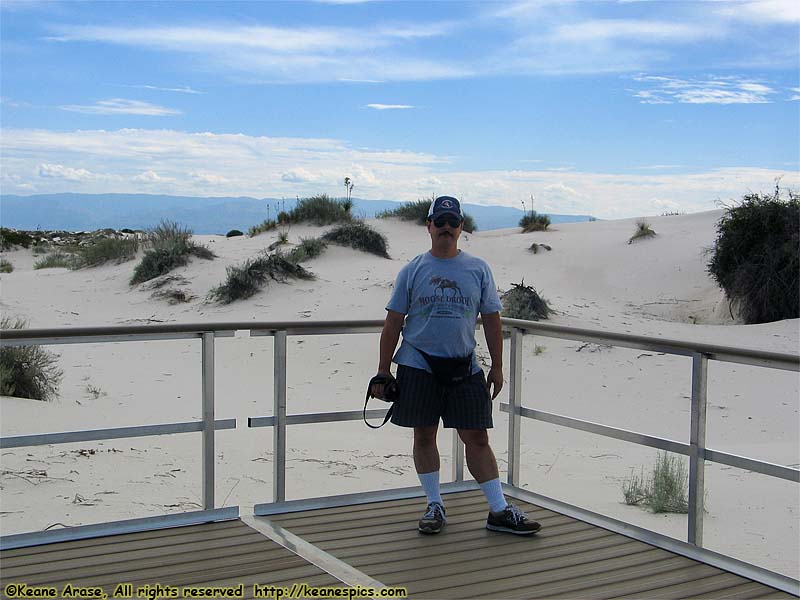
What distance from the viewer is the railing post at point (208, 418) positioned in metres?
4.40

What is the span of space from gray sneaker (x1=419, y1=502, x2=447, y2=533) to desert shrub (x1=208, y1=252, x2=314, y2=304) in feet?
43.4

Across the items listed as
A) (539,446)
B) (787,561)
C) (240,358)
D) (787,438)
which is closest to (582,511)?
(787,561)

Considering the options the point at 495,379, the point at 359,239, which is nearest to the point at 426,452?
the point at 495,379

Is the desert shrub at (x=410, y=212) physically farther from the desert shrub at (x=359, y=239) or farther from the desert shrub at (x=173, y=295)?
the desert shrub at (x=173, y=295)

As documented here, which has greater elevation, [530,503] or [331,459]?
[530,503]

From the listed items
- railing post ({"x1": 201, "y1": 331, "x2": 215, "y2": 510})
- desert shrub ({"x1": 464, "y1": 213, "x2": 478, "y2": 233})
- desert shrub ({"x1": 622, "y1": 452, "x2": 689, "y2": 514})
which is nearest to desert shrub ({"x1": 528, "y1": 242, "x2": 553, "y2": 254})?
desert shrub ({"x1": 464, "y1": 213, "x2": 478, "y2": 233})

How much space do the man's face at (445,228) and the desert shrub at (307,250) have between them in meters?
16.2

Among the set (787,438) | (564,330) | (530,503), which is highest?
(564,330)

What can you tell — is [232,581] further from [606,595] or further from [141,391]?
[141,391]

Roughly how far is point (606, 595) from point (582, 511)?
113 centimetres

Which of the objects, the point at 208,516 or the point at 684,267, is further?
the point at 684,267

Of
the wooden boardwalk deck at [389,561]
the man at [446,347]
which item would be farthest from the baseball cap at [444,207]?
the wooden boardwalk deck at [389,561]

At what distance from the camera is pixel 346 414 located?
4766mm

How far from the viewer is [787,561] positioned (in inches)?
249
